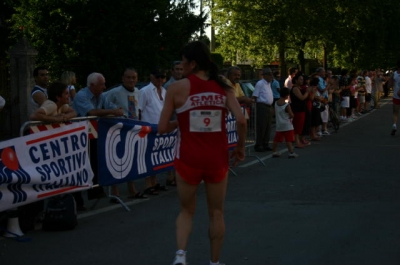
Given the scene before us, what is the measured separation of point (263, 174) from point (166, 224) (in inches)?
191

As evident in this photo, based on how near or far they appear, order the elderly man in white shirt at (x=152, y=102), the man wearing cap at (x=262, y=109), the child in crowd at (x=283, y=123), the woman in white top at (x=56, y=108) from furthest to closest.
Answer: the man wearing cap at (x=262, y=109) < the child in crowd at (x=283, y=123) < the elderly man in white shirt at (x=152, y=102) < the woman in white top at (x=56, y=108)

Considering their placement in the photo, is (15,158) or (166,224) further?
(166,224)

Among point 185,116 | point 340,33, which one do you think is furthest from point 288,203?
point 340,33

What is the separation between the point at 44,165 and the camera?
29.2 ft

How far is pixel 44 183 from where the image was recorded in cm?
883

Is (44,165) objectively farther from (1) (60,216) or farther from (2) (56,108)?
(2) (56,108)

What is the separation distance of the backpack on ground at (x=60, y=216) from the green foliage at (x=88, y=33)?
15.7m

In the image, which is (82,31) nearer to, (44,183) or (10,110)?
(10,110)

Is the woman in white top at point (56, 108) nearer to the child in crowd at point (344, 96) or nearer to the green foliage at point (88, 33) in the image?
the green foliage at point (88, 33)

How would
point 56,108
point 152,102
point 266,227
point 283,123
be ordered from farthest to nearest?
1. point 283,123
2. point 152,102
3. point 56,108
4. point 266,227

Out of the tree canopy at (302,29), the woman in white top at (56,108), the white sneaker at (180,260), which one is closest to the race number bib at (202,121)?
the white sneaker at (180,260)

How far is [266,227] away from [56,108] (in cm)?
283

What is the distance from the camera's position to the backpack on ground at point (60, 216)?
28.9ft

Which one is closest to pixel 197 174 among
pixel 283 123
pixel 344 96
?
pixel 283 123
